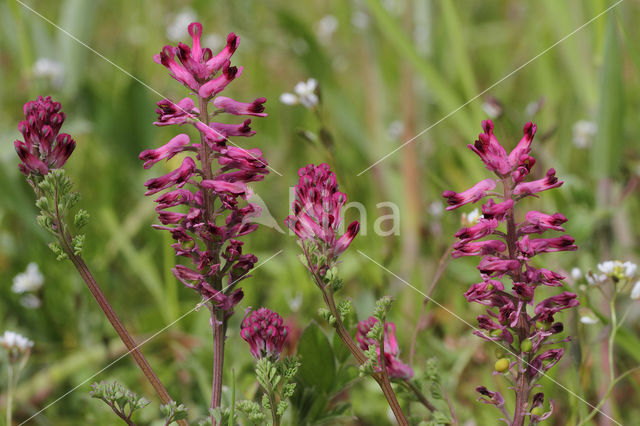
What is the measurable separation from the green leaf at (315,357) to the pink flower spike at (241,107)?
425mm

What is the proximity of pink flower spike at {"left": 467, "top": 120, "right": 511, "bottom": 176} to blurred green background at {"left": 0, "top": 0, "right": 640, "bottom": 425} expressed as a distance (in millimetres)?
572

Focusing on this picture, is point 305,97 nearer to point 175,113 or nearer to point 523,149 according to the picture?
point 175,113

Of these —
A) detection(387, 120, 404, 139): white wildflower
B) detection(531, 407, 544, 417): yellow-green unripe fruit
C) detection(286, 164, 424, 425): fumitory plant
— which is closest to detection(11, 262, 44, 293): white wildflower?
detection(286, 164, 424, 425): fumitory plant

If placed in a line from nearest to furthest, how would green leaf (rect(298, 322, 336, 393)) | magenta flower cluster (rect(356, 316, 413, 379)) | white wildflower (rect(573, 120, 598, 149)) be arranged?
magenta flower cluster (rect(356, 316, 413, 379)) < green leaf (rect(298, 322, 336, 393)) < white wildflower (rect(573, 120, 598, 149))

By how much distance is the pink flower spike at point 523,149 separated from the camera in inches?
33.2

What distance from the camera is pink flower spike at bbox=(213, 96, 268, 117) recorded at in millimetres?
947

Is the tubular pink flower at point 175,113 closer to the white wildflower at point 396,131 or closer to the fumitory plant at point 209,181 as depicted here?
the fumitory plant at point 209,181

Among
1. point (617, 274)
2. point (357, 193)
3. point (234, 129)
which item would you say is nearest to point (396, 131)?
point (357, 193)

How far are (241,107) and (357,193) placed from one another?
1.52 metres

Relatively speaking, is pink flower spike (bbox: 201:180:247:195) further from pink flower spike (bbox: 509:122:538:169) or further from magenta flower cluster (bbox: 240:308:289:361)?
pink flower spike (bbox: 509:122:538:169)

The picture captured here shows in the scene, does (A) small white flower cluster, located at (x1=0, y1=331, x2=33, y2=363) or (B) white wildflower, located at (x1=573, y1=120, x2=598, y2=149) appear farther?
(B) white wildflower, located at (x1=573, y1=120, x2=598, y2=149)

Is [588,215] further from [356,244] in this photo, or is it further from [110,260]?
[110,260]

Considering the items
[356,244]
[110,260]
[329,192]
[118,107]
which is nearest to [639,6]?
[356,244]

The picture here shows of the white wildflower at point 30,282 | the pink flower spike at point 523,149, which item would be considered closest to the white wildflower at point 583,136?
the pink flower spike at point 523,149
